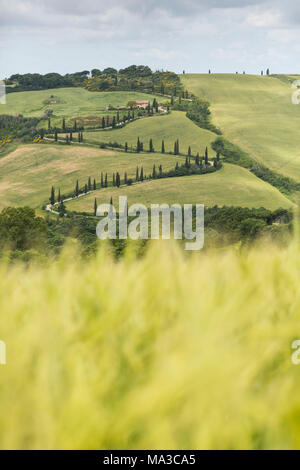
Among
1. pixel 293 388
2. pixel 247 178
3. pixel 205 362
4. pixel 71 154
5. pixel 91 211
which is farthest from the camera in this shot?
pixel 71 154

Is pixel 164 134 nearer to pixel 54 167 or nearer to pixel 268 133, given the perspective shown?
pixel 268 133

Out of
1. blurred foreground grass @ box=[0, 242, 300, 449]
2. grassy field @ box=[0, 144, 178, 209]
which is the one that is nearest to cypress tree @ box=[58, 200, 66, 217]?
grassy field @ box=[0, 144, 178, 209]

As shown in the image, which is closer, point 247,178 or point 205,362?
point 205,362

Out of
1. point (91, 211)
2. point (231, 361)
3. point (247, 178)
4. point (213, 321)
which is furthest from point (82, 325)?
point (247, 178)

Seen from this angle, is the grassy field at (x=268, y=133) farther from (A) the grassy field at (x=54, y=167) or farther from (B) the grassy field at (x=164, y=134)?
(A) the grassy field at (x=54, y=167)

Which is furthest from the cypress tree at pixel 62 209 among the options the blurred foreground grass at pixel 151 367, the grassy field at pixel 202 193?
the blurred foreground grass at pixel 151 367

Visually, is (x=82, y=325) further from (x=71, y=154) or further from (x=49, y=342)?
(x=71, y=154)
